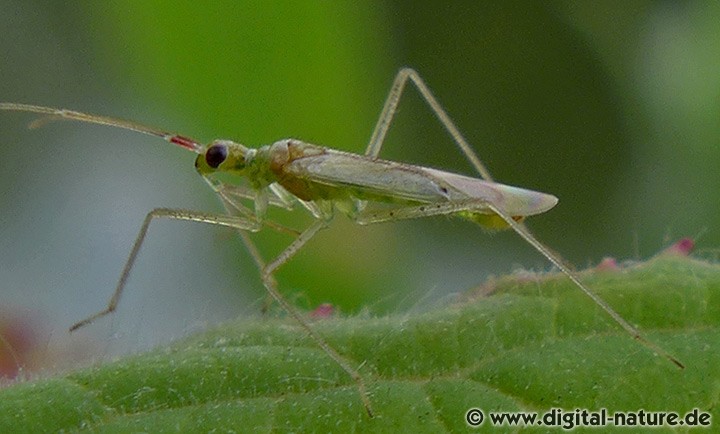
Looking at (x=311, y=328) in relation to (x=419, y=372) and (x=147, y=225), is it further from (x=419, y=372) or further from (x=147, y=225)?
(x=147, y=225)

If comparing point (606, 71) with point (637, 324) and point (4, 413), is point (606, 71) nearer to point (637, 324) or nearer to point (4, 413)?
point (637, 324)

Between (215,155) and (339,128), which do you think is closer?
(215,155)

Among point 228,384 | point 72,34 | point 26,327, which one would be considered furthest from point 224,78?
point 228,384

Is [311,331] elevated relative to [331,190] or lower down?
lower down

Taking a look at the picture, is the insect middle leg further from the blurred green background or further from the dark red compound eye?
the dark red compound eye

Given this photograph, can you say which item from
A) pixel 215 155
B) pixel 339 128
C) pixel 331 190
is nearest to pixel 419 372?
pixel 331 190

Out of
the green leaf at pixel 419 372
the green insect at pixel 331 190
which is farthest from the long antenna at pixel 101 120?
the green leaf at pixel 419 372

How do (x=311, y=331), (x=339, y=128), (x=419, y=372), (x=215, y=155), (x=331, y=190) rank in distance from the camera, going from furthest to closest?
(x=339, y=128) → (x=215, y=155) → (x=331, y=190) → (x=311, y=331) → (x=419, y=372)
